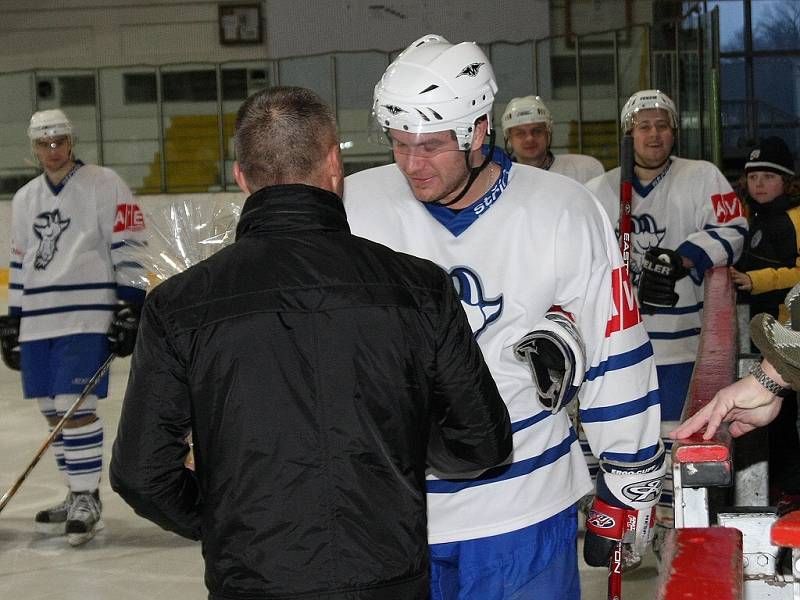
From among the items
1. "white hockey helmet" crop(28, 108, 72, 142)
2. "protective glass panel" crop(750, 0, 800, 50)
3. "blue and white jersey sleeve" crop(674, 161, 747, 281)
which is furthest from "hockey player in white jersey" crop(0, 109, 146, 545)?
"protective glass panel" crop(750, 0, 800, 50)

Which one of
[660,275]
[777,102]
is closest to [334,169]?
[660,275]

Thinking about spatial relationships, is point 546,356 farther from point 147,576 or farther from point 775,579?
point 147,576

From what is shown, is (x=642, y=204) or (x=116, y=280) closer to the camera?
(x=642, y=204)

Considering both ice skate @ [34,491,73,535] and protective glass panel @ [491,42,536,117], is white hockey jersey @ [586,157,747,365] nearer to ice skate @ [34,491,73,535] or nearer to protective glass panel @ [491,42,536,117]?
ice skate @ [34,491,73,535]

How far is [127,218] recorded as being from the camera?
4.30 m

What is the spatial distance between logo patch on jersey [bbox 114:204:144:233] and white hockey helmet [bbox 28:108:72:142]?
0.34m

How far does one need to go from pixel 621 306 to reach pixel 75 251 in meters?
2.88

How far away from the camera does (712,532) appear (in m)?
1.11

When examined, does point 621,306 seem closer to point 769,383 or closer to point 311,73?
point 769,383

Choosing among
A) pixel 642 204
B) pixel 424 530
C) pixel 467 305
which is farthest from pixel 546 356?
pixel 642 204

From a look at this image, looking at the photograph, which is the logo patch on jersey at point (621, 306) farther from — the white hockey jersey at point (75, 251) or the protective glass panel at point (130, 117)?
the protective glass panel at point (130, 117)

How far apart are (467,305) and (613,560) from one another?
0.48 metres

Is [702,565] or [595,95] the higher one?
[595,95]

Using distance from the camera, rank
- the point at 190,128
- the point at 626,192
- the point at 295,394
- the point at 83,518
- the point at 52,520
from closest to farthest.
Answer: the point at 295,394 → the point at 626,192 → the point at 83,518 → the point at 52,520 → the point at 190,128
